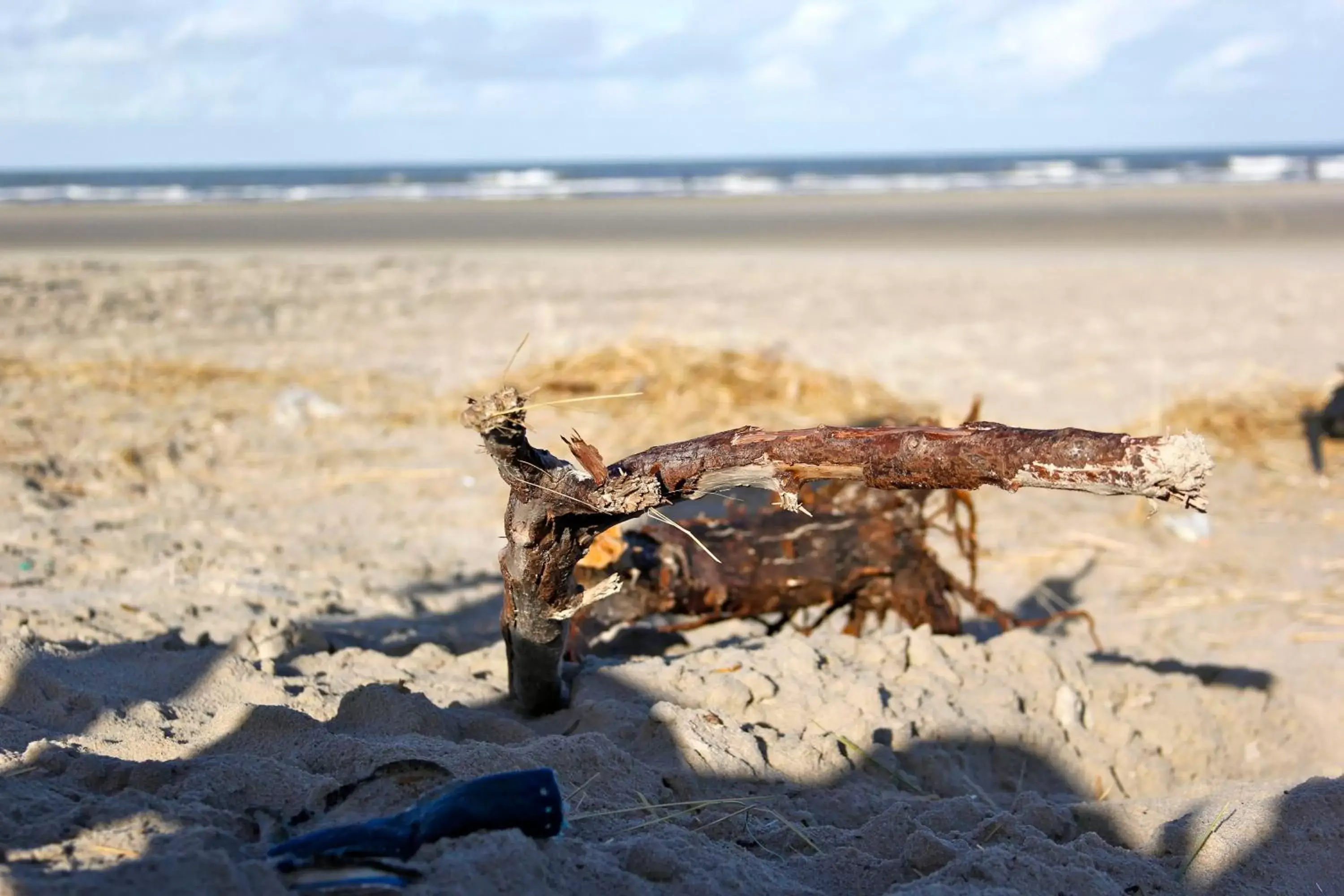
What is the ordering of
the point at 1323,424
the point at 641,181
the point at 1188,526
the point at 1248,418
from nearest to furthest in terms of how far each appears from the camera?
1. the point at 1188,526
2. the point at 1323,424
3. the point at 1248,418
4. the point at 641,181

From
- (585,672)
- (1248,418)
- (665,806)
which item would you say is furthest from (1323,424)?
(665,806)

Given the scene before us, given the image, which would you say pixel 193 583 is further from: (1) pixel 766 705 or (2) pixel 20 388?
(2) pixel 20 388

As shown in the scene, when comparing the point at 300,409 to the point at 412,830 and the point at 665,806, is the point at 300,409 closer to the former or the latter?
the point at 665,806

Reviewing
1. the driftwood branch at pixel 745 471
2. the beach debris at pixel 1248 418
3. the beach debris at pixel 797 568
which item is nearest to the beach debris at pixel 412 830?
the driftwood branch at pixel 745 471

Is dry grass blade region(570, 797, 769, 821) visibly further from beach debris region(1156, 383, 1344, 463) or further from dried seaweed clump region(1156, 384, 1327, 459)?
dried seaweed clump region(1156, 384, 1327, 459)

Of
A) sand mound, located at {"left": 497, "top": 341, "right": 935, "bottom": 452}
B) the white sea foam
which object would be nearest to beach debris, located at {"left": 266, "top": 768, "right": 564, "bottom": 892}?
sand mound, located at {"left": 497, "top": 341, "right": 935, "bottom": 452}

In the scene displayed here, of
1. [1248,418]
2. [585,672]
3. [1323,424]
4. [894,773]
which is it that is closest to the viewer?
[894,773]
